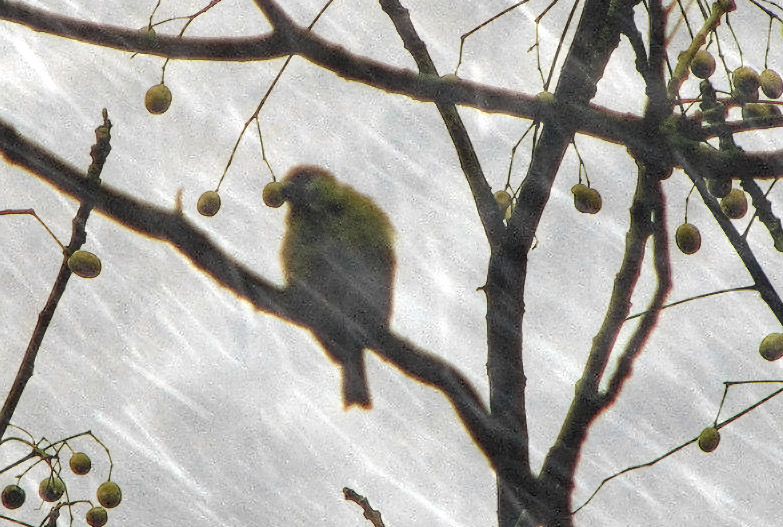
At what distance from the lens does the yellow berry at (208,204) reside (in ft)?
4.86

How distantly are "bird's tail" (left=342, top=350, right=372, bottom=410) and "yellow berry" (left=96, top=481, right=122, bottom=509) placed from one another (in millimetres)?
1988

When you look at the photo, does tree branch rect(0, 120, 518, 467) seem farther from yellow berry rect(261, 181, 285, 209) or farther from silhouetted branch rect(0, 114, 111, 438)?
yellow berry rect(261, 181, 285, 209)

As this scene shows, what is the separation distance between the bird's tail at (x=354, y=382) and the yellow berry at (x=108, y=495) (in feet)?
6.52

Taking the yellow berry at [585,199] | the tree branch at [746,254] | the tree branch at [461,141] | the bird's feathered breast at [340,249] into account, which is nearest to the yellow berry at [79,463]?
the tree branch at [461,141]

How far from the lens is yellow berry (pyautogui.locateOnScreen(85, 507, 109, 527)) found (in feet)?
4.62

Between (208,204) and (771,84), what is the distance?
0.98m

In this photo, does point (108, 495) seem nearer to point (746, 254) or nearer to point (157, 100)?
point (157, 100)

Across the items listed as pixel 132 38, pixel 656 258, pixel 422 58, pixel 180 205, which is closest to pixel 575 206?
pixel 656 258

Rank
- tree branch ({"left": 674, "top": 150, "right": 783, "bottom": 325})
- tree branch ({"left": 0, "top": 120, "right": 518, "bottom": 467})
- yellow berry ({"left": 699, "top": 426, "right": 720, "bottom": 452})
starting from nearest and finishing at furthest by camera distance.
A: tree branch ({"left": 674, "top": 150, "right": 783, "bottom": 325}) → tree branch ({"left": 0, "top": 120, "right": 518, "bottom": 467}) → yellow berry ({"left": 699, "top": 426, "right": 720, "bottom": 452})

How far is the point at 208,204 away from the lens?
1.48 meters

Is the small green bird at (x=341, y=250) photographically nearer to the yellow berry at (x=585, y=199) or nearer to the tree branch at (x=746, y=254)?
the yellow berry at (x=585, y=199)

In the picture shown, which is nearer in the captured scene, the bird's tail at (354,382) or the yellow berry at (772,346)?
the yellow berry at (772,346)

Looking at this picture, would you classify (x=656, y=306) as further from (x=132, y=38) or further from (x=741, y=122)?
(x=132, y=38)

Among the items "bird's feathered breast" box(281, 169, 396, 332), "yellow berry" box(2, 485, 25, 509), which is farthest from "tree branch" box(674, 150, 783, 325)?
"bird's feathered breast" box(281, 169, 396, 332)
